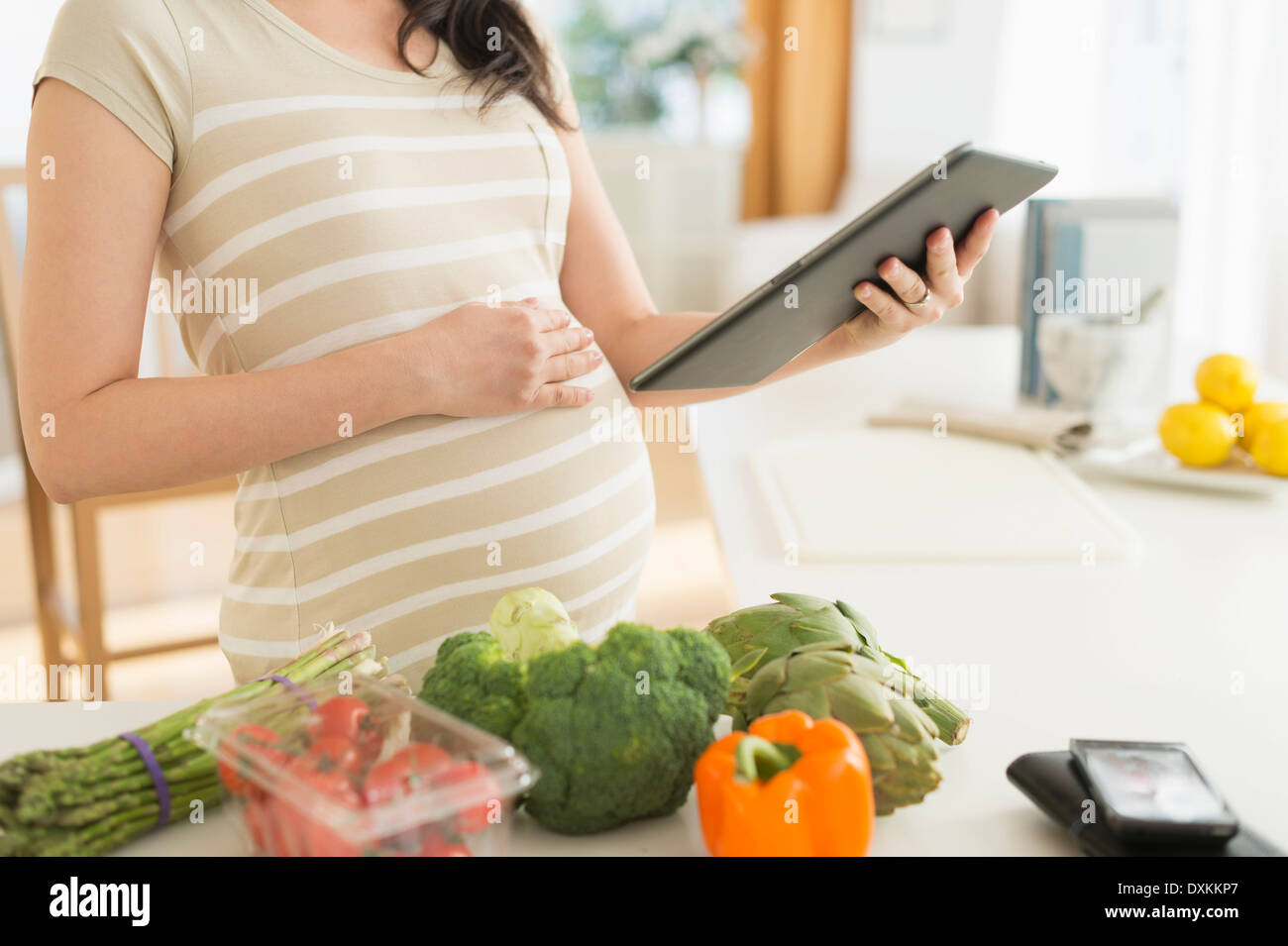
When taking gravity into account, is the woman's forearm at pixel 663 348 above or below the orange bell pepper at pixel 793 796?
above

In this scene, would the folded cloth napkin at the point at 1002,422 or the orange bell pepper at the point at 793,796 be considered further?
the folded cloth napkin at the point at 1002,422

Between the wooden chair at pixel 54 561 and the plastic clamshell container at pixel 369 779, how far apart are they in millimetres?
1250

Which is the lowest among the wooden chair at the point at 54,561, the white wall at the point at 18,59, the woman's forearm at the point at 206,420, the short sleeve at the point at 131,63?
the wooden chair at the point at 54,561

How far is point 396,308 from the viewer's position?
962 mm

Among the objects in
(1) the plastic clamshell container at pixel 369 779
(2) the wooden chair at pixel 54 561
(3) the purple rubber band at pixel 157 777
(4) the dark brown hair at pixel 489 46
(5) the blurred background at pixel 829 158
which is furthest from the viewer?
(5) the blurred background at pixel 829 158

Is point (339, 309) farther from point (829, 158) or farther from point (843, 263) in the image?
point (829, 158)

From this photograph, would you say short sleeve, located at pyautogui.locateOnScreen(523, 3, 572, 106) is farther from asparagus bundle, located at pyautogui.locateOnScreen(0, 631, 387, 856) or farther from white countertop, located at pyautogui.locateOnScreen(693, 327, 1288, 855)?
asparagus bundle, located at pyautogui.locateOnScreen(0, 631, 387, 856)

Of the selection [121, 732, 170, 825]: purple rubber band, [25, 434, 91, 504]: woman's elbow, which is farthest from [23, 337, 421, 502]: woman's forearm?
[121, 732, 170, 825]: purple rubber band

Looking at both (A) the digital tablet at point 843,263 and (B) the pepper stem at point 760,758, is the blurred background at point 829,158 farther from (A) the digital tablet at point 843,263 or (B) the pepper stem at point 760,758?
(B) the pepper stem at point 760,758

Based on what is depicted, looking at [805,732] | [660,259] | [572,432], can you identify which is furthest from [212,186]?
[660,259]

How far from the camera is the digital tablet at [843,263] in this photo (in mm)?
793

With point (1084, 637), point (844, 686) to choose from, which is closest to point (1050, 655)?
point (1084, 637)

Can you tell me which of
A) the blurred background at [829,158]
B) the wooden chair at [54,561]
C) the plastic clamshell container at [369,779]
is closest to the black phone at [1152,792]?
the plastic clamshell container at [369,779]

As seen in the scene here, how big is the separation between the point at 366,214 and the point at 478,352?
161 millimetres
